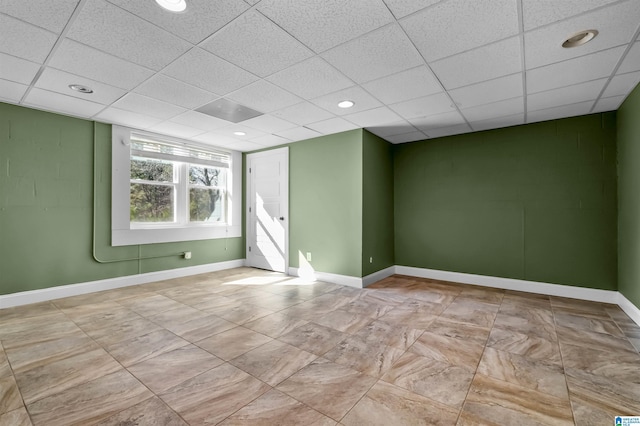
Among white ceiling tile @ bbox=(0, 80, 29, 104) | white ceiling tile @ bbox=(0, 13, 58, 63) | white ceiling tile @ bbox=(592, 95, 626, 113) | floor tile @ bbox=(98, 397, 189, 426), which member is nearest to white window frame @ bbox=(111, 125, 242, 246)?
white ceiling tile @ bbox=(0, 80, 29, 104)

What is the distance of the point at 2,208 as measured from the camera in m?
3.46

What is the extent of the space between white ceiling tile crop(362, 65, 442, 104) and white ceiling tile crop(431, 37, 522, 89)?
0.34 ft

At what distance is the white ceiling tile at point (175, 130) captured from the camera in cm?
433

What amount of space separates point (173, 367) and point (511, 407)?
2.35 meters

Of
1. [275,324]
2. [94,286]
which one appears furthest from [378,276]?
[94,286]

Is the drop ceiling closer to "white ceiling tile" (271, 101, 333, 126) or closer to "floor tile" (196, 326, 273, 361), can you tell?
"white ceiling tile" (271, 101, 333, 126)

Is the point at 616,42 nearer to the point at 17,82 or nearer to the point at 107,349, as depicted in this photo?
the point at 107,349

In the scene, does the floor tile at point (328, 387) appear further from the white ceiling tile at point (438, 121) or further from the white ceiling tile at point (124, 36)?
the white ceiling tile at point (438, 121)

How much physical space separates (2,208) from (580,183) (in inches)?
299

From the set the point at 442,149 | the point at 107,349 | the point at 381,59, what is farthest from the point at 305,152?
the point at 107,349

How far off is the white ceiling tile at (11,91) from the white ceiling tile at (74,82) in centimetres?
22

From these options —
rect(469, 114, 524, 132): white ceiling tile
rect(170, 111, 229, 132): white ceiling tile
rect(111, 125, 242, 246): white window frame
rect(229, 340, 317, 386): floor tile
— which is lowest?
rect(229, 340, 317, 386): floor tile

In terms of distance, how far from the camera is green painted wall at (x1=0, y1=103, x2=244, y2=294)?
352 centimetres

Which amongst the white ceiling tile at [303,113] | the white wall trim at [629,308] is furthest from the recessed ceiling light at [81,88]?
the white wall trim at [629,308]
